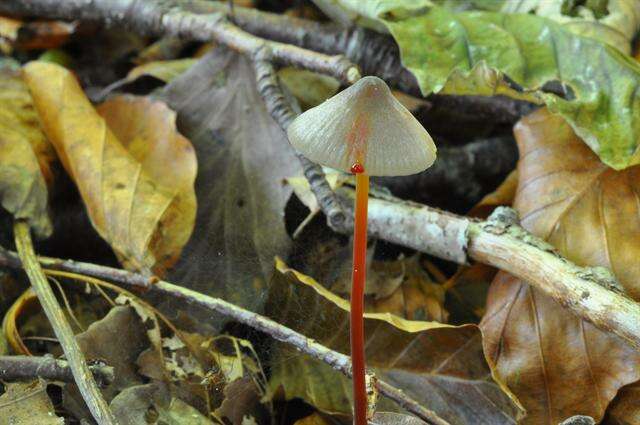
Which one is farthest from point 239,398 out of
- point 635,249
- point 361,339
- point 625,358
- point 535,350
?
point 635,249

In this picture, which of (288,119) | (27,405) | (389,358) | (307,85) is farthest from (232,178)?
(27,405)

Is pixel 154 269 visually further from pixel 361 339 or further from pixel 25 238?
pixel 361 339

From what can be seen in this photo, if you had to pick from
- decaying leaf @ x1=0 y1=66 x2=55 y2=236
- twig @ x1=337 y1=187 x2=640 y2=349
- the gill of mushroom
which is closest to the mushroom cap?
the gill of mushroom

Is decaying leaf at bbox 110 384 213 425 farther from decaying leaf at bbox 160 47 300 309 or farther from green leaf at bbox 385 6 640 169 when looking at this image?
green leaf at bbox 385 6 640 169

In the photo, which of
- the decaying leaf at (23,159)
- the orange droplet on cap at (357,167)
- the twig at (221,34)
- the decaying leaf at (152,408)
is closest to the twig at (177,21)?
the twig at (221,34)

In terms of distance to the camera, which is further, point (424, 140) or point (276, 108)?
point (276, 108)

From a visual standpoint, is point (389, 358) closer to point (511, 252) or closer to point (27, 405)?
point (511, 252)
